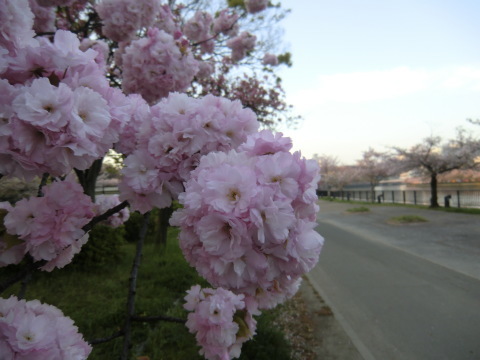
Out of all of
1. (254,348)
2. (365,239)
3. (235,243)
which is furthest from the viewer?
(365,239)

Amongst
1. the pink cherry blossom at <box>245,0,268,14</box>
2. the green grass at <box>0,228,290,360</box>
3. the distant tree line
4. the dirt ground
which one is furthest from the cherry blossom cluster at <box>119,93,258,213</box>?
the distant tree line

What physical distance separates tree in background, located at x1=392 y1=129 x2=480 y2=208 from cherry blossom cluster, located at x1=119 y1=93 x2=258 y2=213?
63.7 ft

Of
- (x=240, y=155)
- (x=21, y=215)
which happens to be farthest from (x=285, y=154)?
(x=21, y=215)

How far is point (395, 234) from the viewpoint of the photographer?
422 inches

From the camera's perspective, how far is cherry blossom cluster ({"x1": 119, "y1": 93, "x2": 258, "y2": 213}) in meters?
1.13

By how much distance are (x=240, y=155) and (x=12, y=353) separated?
807mm

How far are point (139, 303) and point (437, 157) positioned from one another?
61.5 ft

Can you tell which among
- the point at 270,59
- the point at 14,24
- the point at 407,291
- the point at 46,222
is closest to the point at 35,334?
the point at 46,222

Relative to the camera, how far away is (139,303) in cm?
456

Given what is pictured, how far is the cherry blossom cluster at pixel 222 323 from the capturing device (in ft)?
4.28

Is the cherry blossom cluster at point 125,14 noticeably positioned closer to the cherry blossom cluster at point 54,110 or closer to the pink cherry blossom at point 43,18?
the pink cherry blossom at point 43,18

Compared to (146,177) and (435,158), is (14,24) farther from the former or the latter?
(435,158)

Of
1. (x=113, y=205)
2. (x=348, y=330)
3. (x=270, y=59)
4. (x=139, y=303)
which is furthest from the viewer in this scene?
(x=270, y=59)

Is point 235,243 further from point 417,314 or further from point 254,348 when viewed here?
point 417,314
